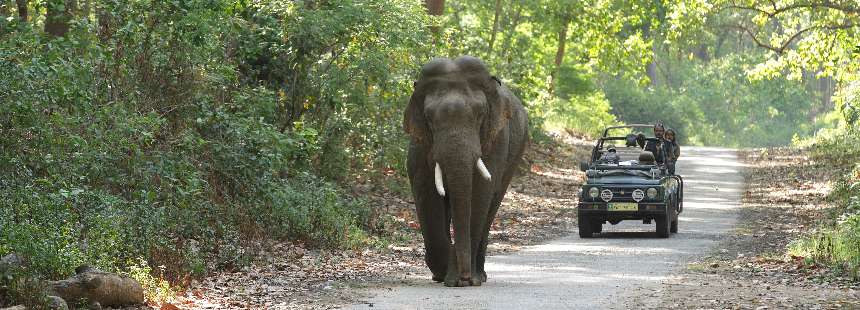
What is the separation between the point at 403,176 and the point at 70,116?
12114mm

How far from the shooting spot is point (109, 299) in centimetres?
1123

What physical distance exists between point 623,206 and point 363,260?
4.80 meters

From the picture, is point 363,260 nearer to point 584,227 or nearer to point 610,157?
point 584,227

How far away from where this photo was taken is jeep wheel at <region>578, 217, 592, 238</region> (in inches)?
830

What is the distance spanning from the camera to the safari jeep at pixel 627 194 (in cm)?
2053

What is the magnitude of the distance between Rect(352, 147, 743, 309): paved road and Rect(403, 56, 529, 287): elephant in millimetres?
390

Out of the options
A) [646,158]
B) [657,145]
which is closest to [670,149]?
[657,145]

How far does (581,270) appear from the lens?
1597 centimetres

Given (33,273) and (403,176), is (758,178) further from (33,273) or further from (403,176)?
(33,273)

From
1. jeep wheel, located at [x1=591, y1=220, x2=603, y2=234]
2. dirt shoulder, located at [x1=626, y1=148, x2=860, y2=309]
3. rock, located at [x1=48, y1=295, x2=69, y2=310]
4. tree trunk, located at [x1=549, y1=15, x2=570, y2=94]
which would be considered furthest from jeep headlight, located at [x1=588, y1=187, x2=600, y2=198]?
tree trunk, located at [x1=549, y1=15, x2=570, y2=94]

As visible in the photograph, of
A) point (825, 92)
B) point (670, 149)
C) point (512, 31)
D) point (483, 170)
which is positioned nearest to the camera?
point (483, 170)

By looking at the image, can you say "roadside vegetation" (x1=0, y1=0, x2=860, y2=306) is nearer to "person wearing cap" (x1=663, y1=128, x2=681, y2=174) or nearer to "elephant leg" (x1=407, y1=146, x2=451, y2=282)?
"elephant leg" (x1=407, y1=146, x2=451, y2=282)

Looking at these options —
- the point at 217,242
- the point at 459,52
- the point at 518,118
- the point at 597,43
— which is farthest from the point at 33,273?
the point at 597,43

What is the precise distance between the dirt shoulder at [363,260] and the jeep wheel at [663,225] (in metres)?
1.74
